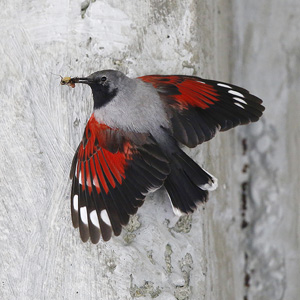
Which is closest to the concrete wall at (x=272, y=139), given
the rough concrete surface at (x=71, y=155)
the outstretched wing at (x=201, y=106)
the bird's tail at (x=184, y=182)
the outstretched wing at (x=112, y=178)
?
the rough concrete surface at (x=71, y=155)

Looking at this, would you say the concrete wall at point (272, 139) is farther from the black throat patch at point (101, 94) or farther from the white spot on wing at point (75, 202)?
the white spot on wing at point (75, 202)

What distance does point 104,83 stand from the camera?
159cm

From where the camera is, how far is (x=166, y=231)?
164 centimetres

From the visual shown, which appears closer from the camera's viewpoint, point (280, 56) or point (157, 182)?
point (157, 182)

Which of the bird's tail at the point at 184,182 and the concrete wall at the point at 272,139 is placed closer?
the bird's tail at the point at 184,182

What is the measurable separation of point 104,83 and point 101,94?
38mm

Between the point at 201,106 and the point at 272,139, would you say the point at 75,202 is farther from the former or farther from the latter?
the point at 272,139

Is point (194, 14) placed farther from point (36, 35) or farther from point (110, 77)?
point (36, 35)

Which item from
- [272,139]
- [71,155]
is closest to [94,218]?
[71,155]

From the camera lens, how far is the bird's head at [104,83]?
159 cm

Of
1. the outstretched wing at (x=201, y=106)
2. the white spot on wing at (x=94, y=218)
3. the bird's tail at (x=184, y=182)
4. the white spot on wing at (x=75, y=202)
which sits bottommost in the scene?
the white spot on wing at (x=94, y=218)

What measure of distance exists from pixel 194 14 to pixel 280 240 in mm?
1069

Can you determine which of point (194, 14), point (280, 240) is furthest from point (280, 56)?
point (280, 240)

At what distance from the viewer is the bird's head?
159 cm
